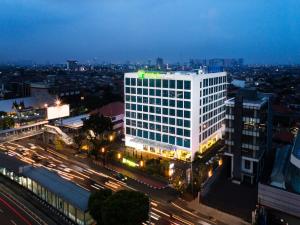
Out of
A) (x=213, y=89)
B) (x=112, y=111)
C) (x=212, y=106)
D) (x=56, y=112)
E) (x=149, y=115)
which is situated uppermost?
(x=213, y=89)

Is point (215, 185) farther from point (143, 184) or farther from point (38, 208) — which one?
point (38, 208)

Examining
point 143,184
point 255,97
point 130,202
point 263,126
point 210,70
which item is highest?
point 210,70

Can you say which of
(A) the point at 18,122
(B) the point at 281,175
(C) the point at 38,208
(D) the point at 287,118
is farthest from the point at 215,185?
(A) the point at 18,122

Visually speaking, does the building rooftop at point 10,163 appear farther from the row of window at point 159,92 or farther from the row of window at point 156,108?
the row of window at point 159,92

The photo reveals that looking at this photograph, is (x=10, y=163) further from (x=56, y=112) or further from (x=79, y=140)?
(x=56, y=112)

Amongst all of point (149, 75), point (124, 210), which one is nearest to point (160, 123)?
point (149, 75)

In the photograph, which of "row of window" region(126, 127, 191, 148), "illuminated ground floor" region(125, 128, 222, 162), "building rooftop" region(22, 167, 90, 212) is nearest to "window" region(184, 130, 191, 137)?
"row of window" region(126, 127, 191, 148)
